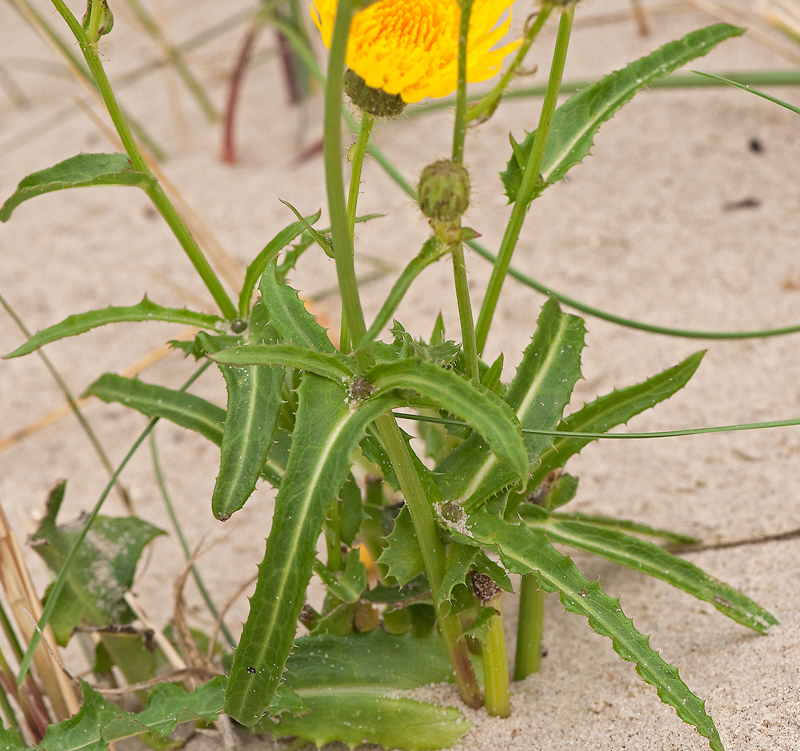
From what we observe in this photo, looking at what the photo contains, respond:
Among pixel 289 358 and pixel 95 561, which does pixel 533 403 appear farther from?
pixel 95 561

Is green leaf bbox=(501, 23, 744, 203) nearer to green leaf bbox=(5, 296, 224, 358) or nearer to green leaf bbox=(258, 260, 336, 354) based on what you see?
green leaf bbox=(258, 260, 336, 354)

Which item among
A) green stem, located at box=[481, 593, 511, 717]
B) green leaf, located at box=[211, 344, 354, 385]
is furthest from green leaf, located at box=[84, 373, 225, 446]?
green stem, located at box=[481, 593, 511, 717]

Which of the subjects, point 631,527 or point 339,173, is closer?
point 339,173

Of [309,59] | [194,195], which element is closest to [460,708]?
[309,59]

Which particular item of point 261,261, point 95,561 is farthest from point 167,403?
point 95,561

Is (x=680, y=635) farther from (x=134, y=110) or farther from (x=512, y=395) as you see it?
(x=134, y=110)

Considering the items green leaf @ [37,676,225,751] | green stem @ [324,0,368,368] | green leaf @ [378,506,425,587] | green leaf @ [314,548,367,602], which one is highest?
green stem @ [324,0,368,368]
